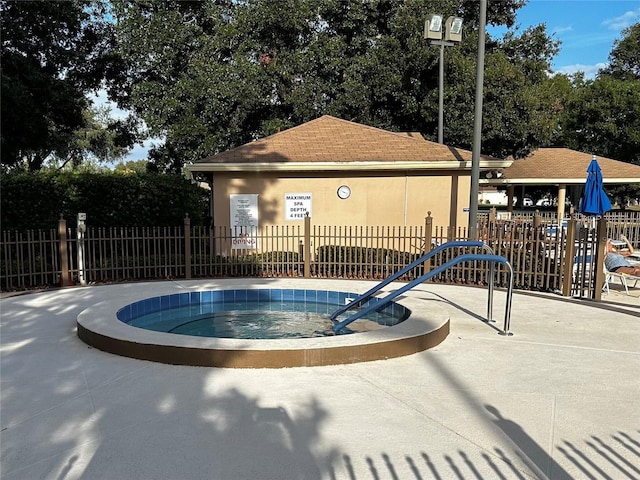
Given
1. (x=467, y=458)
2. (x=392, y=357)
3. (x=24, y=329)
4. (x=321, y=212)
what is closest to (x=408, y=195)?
(x=321, y=212)

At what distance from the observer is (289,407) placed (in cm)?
438

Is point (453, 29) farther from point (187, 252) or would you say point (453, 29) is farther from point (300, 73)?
point (187, 252)

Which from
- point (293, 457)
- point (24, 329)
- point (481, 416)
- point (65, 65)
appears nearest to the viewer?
point (293, 457)

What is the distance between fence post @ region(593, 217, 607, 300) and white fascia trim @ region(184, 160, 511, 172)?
15.7 feet

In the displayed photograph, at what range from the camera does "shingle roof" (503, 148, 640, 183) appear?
23.7m

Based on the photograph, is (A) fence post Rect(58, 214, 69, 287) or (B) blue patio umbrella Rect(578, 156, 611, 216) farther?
(B) blue patio umbrella Rect(578, 156, 611, 216)

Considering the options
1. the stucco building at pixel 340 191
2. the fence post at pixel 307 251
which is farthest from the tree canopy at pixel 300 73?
the fence post at pixel 307 251

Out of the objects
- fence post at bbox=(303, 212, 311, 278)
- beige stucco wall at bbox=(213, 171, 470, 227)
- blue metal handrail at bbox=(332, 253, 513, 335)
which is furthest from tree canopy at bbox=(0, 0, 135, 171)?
blue metal handrail at bbox=(332, 253, 513, 335)

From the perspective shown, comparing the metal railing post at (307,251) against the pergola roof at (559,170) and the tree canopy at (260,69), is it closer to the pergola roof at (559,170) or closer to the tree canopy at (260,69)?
the tree canopy at (260,69)

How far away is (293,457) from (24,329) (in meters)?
5.49

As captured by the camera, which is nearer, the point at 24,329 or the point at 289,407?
the point at 289,407

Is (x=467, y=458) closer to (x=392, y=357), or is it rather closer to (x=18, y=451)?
(x=392, y=357)

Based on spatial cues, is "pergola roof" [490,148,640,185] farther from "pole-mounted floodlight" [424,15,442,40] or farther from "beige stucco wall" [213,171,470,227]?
"beige stucco wall" [213,171,470,227]

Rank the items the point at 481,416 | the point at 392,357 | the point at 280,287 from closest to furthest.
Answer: the point at 481,416, the point at 392,357, the point at 280,287
